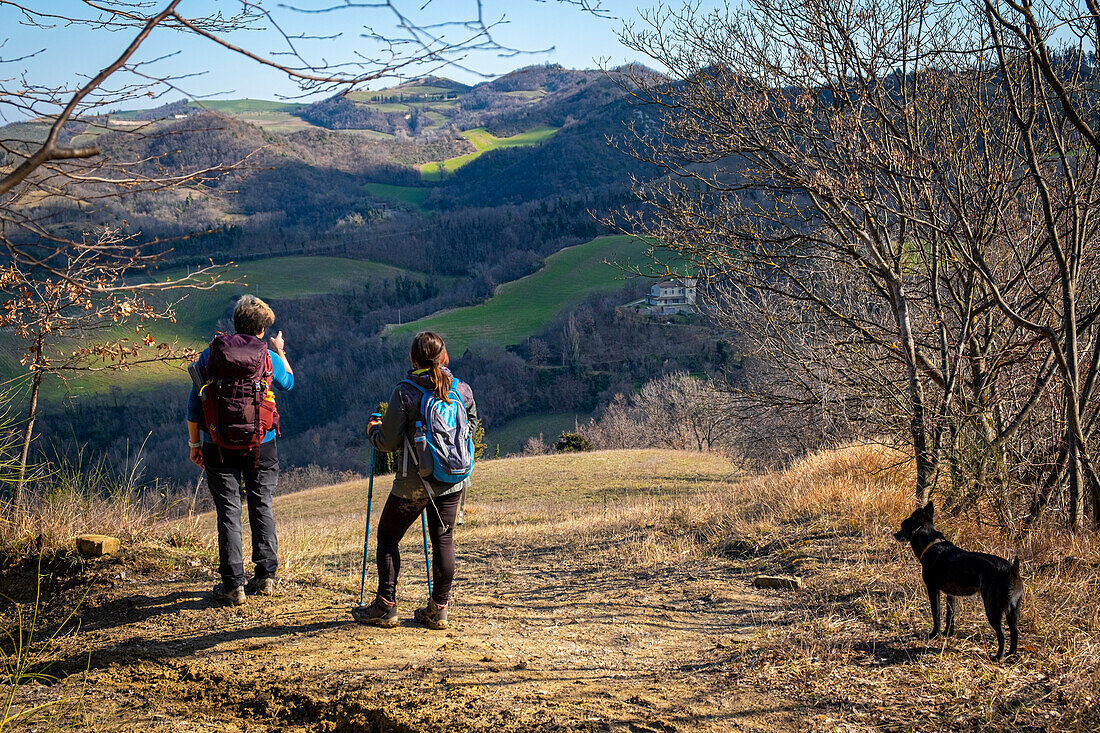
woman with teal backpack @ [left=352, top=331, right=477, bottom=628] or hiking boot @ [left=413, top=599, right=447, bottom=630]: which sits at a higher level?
woman with teal backpack @ [left=352, top=331, right=477, bottom=628]

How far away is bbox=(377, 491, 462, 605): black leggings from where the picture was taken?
4676 mm

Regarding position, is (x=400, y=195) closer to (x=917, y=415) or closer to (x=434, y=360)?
(x=917, y=415)

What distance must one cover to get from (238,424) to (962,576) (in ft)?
14.1

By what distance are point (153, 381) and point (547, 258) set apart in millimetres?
67259

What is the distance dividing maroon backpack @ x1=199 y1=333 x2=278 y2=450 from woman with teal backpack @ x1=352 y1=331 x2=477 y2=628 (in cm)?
80

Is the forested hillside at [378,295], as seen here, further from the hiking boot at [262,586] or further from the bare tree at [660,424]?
the bare tree at [660,424]

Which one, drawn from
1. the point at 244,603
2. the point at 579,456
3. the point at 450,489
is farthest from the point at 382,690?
the point at 579,456

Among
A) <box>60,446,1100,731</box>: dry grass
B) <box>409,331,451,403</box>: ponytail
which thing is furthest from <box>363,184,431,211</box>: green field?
<box>409,331,451,403</box>: ponytail

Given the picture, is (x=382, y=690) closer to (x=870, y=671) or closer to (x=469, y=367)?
(x=870, y=671)

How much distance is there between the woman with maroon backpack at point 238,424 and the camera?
15.9 ft

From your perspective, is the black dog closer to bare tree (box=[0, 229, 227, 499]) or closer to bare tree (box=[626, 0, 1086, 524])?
bare tree (box=[626, 0, 1086, 524])

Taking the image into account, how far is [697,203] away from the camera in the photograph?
9.01 m

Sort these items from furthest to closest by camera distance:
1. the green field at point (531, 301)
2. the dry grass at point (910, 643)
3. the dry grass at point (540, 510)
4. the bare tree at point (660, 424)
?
the green field at point (531, 301)
the bare tree at point (660, 424)
the dry grass at point (540, 510)
the dry grass at point (910, 643)

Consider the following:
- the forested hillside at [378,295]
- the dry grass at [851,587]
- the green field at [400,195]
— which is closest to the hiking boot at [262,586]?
the dry grass at [851,587]
